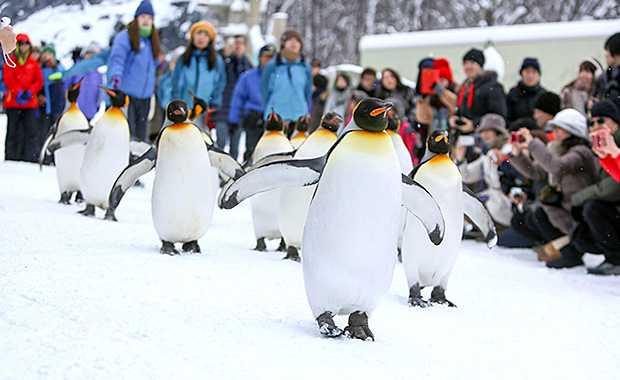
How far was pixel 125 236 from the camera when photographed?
382cm

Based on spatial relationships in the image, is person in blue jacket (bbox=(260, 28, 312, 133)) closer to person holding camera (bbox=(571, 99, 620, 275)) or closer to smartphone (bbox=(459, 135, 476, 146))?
smartphone (bbox=(459, 135, 476, 146))

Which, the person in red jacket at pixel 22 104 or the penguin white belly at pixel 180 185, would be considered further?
the person in red jacket at pixel 22 104

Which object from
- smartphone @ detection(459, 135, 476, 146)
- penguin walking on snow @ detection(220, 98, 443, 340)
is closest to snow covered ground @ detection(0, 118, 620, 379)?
penguin walking on snow @ detection(220, 98, 443, 340)

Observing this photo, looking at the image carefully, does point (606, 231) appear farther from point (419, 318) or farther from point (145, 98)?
point (145, 98)

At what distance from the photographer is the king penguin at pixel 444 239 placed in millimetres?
3166

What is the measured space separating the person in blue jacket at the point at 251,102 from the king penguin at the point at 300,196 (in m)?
3.50

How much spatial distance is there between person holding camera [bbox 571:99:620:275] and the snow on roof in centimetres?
534

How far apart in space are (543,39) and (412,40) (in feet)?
7.57

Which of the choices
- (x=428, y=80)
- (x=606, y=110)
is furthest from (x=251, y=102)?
(x=606, y=110)

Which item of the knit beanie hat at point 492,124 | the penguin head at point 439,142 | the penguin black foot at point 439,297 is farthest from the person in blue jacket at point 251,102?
the penguin black foot at point 439,297

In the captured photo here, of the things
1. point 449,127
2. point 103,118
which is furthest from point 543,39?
point 103,118

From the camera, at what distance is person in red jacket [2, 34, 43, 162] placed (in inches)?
292

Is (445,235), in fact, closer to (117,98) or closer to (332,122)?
(332,122)

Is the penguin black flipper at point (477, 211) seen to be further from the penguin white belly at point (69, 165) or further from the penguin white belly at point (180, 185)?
the penguin white belly at point (69, 165)
